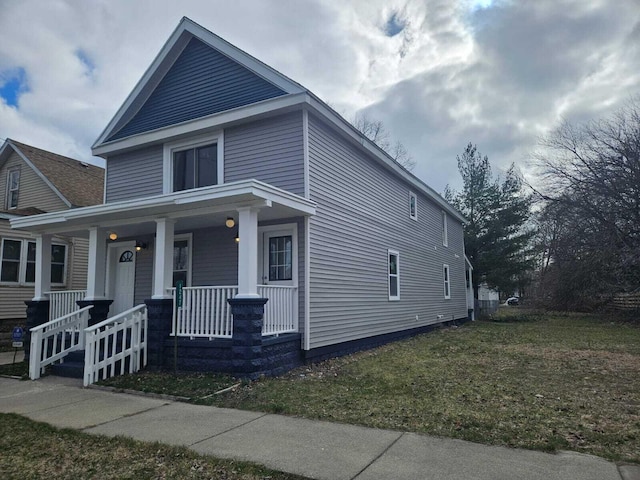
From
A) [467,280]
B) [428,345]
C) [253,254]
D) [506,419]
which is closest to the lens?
[506,419]

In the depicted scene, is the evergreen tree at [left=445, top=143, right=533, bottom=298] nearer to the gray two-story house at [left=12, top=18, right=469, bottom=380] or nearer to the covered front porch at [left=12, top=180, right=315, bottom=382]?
the gray two-story house at [left=12, top=18, right=469, bottom=380]

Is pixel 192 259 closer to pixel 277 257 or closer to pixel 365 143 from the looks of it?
pixel 277 257

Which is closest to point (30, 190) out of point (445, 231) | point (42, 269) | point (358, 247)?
point (42, 269)

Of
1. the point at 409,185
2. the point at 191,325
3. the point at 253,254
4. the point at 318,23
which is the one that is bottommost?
the point at 191,325

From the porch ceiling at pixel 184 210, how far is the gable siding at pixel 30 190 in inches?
267

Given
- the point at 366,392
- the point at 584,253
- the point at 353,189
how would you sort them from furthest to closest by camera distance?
1. the point at 584,253
2. the point at 353,189
3. the point at 366,392

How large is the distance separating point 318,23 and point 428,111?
31.2ft

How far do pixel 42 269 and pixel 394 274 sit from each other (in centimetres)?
954

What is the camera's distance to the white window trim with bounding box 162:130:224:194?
32.3 feet

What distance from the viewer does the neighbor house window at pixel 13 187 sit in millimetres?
17469

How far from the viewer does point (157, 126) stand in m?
11.0

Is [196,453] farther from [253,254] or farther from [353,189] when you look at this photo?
[353,189]

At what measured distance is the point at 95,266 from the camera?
30.2ft

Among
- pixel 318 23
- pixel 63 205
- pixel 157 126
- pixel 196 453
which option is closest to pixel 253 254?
pixel 196 453
